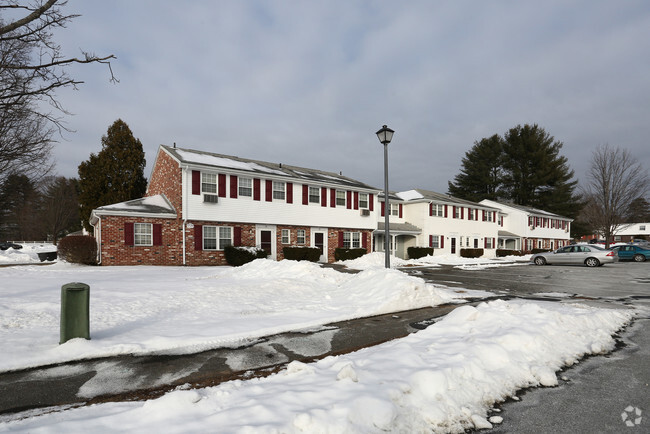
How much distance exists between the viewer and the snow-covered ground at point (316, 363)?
2975mm

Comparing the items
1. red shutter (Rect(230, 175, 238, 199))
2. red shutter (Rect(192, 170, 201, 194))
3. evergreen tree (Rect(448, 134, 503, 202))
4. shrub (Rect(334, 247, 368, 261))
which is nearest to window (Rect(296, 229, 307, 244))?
shrub (Rect(334, 247, 368, 261))

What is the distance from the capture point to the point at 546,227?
49.3 meters

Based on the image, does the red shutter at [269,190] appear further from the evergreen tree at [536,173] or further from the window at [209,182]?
the evergreen tree at [536,173]

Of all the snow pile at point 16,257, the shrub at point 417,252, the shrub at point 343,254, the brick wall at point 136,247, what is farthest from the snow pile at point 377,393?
the shrub at point 417,252

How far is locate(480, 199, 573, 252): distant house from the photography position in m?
44.6

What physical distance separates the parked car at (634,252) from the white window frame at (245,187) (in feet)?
103

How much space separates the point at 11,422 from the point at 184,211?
17.9 m

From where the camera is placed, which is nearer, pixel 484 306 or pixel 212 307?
pixel 484 306

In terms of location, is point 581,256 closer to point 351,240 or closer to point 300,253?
point 351,240

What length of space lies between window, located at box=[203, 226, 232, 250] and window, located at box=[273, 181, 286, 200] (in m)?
4.01

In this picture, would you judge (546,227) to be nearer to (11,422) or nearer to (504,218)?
(504,218)

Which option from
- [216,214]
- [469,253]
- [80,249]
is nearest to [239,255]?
[216,214]

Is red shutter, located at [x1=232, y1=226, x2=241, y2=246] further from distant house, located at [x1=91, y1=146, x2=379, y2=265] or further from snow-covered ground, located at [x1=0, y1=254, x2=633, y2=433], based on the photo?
snow-covered ground, located at [x1=0, y1=254, x2=633, y2=433]

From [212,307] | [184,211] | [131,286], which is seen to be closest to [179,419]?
[212,307]
